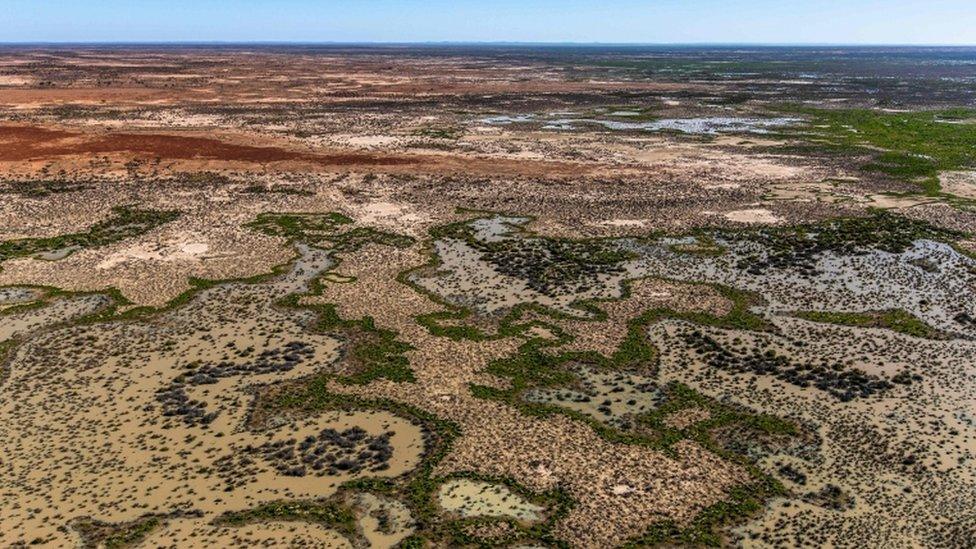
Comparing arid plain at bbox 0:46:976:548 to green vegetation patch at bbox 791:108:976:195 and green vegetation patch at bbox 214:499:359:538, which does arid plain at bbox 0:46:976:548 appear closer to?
green vegetation patch at bbox 214:499:359:538

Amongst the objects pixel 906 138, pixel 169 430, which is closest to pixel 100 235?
pixel 169 430

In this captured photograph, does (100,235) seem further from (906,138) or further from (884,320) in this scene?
(906,138)

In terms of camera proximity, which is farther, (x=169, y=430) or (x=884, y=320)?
(x=884, y=320)

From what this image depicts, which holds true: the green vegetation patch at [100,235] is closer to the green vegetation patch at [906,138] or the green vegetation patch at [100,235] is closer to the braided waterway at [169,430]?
the braided waterway at [169,430]

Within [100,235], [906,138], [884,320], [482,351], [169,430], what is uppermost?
[906,138]

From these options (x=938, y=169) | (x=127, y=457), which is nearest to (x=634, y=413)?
(x=127, y=457)

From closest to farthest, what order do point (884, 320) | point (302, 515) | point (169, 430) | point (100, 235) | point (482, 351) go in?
1. point (302, 515)
2. point (169, 430)
3. point (482, 351)
4. point (884, 320)
5. point (100, 235)
